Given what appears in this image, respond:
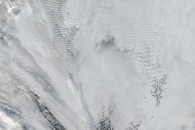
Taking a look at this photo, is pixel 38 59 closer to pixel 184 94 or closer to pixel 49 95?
pixel 49 95

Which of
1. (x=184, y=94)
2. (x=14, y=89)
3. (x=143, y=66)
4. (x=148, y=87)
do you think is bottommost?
(x=184, y=94)

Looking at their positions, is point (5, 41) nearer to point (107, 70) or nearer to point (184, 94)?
point (107, 70)

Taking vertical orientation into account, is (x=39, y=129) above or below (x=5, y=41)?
below

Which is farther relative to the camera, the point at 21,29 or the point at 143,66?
the point at 143,66

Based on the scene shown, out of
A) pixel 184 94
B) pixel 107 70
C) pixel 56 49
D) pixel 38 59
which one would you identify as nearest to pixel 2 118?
pixel 38 59

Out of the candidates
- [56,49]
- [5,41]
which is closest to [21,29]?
[5,41]

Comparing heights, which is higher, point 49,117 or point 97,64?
point 97,64
